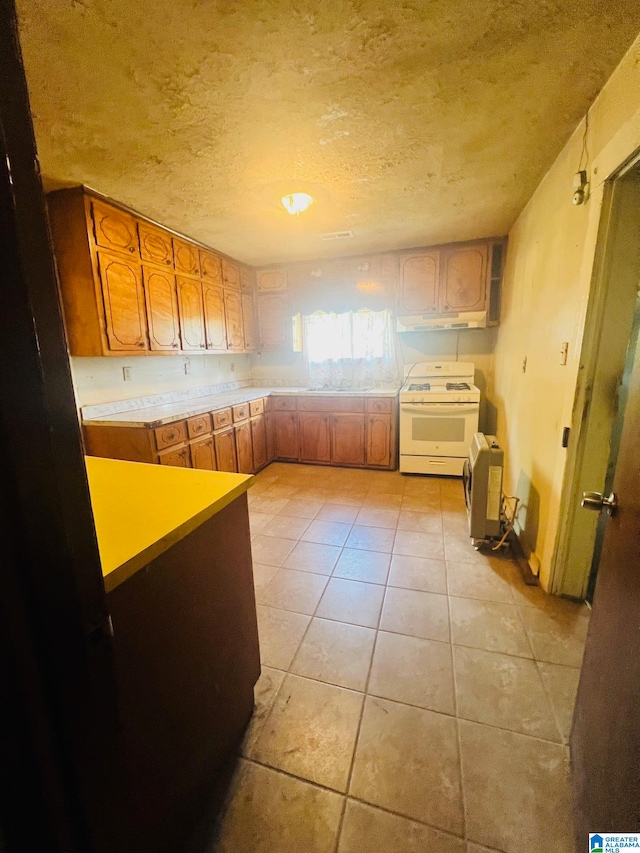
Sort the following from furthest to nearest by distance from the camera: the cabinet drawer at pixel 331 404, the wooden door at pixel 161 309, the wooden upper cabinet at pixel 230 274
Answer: the cabinet drawer at pixel 331 404 < the wooden upper cabinet at pixel 230 274 < the wooden door at pixel 161 309

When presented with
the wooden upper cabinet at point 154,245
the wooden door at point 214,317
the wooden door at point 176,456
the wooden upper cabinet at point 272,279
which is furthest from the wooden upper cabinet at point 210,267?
the wooden door at point 176,456

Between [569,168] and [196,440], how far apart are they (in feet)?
9.57

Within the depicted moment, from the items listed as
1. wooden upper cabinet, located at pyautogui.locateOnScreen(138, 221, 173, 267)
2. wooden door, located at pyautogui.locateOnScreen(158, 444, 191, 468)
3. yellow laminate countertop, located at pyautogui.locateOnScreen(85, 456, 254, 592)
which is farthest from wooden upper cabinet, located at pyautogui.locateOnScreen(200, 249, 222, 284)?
yellow laminate countertop, located at pyautogui.locateOnScreen(85, 456, 254, 592)

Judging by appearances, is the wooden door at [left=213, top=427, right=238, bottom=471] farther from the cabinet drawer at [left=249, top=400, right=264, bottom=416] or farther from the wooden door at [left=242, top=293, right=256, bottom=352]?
the wooden door at [left=242, top=293, right=256, bottom=352]

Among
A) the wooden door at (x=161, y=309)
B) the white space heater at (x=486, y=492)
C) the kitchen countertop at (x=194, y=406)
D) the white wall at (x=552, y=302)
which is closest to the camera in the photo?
the white wall at (x=552, y=302)

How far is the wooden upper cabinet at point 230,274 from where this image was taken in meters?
3.55

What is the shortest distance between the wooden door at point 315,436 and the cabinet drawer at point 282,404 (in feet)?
0.43

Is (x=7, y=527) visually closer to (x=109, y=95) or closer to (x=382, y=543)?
(x=109, y=95)

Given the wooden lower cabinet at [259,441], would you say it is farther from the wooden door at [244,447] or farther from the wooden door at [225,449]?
the wooden door at [225,449]

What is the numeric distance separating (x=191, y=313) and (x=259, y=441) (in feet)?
4.82

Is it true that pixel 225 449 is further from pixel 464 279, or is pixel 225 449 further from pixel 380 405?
pixel 464 279

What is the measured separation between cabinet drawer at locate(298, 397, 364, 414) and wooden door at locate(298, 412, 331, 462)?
0.07 m

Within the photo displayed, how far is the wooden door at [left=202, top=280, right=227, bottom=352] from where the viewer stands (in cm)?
329

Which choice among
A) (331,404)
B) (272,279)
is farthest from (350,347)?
(272,279)
